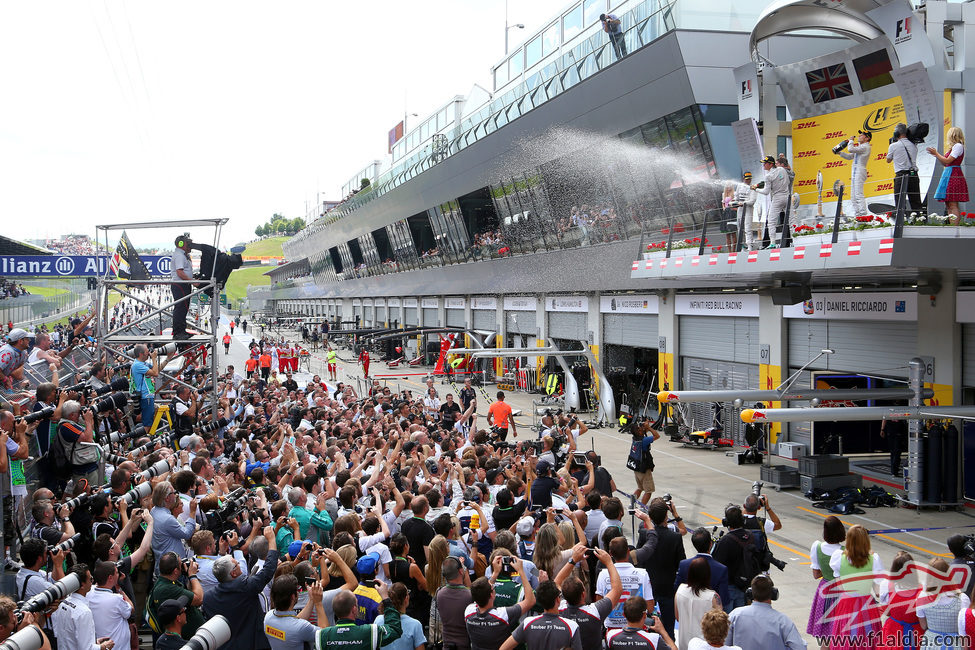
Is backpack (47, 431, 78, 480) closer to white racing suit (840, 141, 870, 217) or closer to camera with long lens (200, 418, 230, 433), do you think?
camera with long lens (200, 418, 230, 433)

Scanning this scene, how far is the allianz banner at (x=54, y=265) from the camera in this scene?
127 feet

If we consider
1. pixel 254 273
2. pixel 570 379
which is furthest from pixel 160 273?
pixel 254 273

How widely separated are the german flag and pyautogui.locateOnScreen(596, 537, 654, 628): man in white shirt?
1166 cm

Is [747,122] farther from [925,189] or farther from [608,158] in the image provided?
[608,158]

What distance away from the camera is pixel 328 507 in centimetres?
853

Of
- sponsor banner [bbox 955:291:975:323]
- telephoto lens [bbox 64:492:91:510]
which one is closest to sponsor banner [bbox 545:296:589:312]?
sponsor banner [bbox 955:291:975:323]

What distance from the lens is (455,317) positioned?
44562mm

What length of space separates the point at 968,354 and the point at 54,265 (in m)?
40.0

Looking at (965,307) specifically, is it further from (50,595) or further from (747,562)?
(50,595)

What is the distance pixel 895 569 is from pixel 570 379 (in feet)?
57.6

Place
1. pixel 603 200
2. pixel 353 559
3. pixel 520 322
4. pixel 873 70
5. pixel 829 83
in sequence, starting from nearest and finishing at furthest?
pixel 353 559 → pixel 873 70 → pixel 829 83 → pixel 603 200 → pixel 520 322

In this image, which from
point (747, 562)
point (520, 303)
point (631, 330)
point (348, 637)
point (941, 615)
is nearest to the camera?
point (348, 637)

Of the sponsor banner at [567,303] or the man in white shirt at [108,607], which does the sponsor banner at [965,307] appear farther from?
the sponsor banner at [567,303]

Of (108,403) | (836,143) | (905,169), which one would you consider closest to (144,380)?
(108,403)
